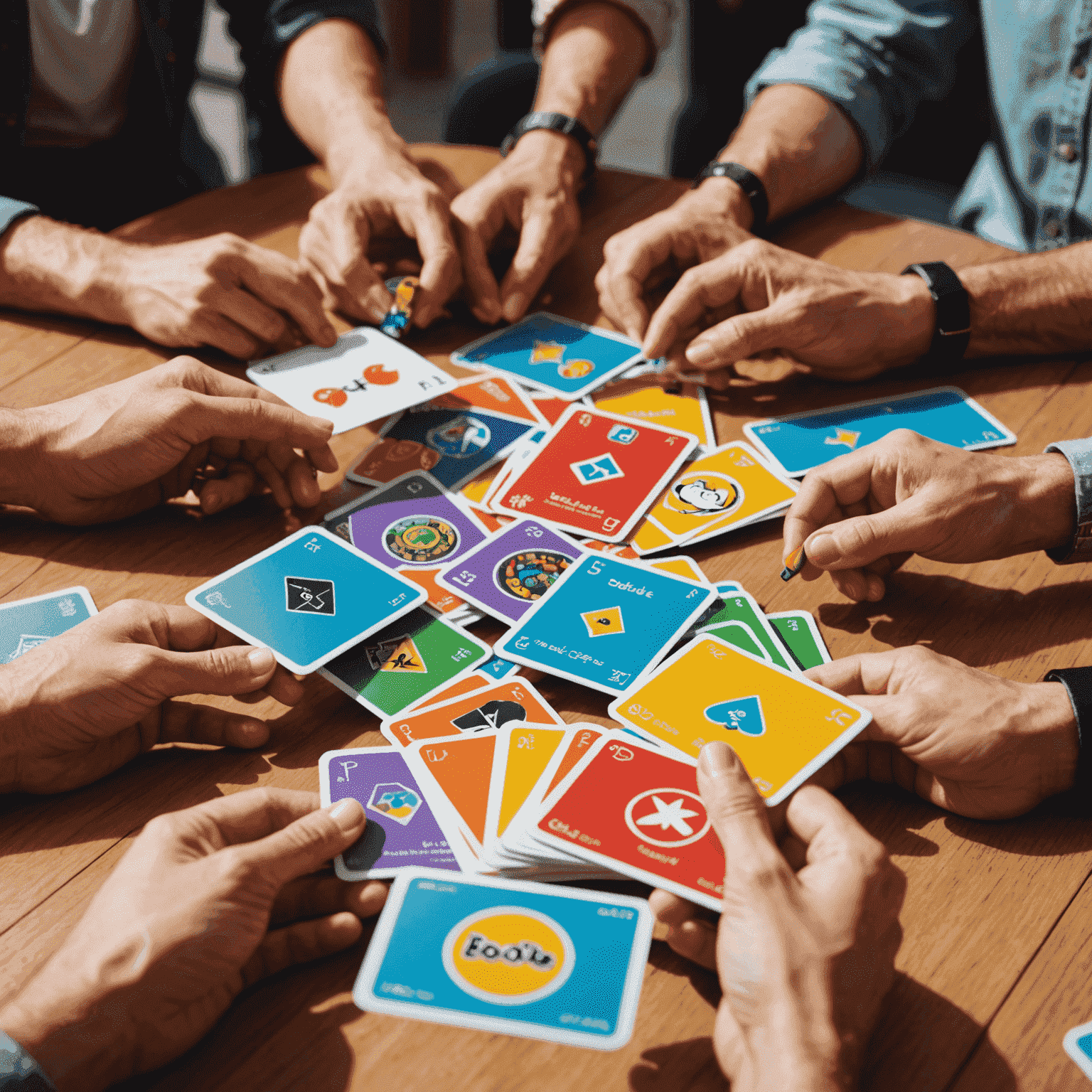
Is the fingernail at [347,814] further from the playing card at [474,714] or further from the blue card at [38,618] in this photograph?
the blue card at [38,618]

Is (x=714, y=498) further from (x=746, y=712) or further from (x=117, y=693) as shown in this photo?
(x=117, y=693)

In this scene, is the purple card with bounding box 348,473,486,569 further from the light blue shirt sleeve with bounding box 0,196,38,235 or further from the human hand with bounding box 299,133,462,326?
the light blue shirt sleeve with bounding box 0,196,38,235

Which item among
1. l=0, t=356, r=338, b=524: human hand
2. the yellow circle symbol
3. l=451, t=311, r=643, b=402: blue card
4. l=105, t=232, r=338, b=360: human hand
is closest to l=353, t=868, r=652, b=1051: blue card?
the yellow circle symbol

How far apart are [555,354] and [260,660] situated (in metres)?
0.84

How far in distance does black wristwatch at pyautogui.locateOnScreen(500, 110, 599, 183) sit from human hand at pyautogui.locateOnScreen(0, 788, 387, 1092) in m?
1.56

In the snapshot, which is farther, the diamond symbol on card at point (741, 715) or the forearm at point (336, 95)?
the forearm at point (336, 95)

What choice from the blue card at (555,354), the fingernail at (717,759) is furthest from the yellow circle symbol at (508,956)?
the blue card at (555,354)

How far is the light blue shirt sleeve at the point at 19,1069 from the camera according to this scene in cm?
77

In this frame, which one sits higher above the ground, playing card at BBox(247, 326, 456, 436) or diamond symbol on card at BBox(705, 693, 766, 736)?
playing card at BBox(247, 326, 456, 436)

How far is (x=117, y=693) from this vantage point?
1.01 metres

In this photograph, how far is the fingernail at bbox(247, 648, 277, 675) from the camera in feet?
3.58

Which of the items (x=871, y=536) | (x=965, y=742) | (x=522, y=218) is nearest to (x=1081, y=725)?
(x=965, y=742)

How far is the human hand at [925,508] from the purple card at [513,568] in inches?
12.5

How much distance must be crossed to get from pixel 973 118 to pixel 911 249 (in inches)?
36.7
